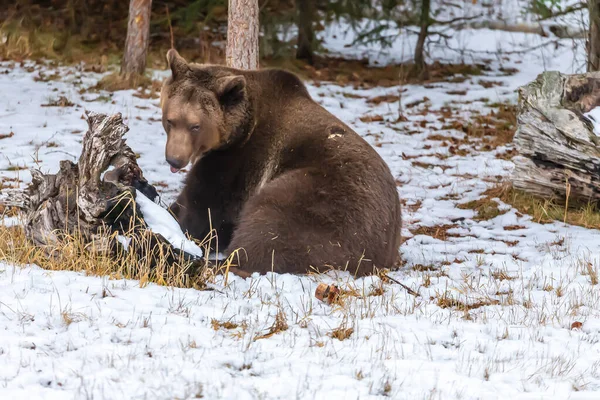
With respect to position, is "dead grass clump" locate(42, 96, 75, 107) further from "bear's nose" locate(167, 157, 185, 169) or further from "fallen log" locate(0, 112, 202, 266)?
"fallen log" locate(0, 112, 202, 266)

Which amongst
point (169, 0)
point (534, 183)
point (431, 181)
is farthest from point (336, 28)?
point (534, 183)

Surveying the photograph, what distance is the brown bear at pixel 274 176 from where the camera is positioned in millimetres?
6219

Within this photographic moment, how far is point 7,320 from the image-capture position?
14.7 feet

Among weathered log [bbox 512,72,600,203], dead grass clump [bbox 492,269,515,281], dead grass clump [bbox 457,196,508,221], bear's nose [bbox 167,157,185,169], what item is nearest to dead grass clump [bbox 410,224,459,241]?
dead grass clump [bbox 457,196,508,221]

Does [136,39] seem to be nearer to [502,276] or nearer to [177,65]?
[177,65]

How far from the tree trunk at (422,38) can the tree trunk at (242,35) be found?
6077 millimetres

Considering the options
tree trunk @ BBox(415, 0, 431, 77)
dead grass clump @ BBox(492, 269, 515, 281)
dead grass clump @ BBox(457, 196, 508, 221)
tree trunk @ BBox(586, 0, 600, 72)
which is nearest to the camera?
dead grass clump @ BBox(492, 269, 515, 281)

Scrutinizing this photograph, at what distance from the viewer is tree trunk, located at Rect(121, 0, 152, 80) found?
13.7 m

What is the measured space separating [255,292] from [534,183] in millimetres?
4746

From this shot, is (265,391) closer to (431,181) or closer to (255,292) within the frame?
(255,292)

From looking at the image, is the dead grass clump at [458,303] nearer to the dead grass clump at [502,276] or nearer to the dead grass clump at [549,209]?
the dead grass clump at [502,276]

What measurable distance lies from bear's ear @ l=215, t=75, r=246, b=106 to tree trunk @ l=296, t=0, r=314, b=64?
967 centimetres

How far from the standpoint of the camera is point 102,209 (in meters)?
5.89

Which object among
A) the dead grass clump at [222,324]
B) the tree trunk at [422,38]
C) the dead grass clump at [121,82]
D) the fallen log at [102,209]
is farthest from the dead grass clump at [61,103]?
the dead grass clump at [222,324]
